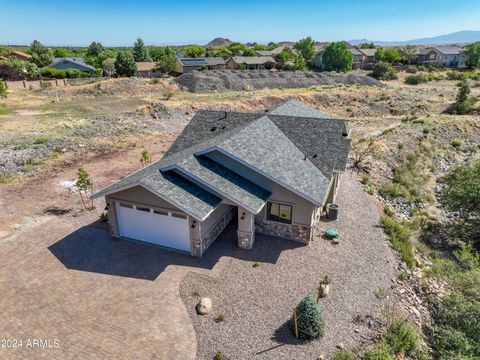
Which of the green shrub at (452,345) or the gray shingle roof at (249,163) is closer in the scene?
the green shrub at (452,345)

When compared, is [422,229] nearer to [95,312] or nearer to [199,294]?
[199,294]

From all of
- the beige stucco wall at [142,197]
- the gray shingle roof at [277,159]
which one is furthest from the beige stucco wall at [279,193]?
the beige stucco wall at [142,197]

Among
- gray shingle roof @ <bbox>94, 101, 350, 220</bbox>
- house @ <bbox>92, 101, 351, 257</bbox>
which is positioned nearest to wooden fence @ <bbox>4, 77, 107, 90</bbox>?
gray shingle roof @ <bbox>94, 101, 350, 220</bbox>

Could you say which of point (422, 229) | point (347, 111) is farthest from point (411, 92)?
point (422, 229)

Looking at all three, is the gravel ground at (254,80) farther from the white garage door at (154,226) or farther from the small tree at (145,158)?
the white garage door at (154,226)

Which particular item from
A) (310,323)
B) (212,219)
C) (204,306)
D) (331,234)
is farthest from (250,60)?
(310,323)

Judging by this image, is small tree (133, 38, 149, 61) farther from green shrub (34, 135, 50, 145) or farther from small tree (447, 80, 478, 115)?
small tree (447, 80, 478, 115)

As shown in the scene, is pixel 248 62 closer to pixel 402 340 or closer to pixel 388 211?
pixel 388 211
